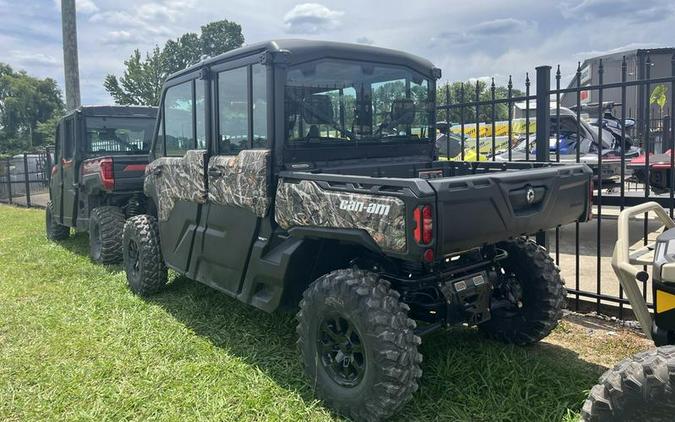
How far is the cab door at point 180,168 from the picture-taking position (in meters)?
4.64

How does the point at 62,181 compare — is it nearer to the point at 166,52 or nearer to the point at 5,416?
A: the point at 5,416

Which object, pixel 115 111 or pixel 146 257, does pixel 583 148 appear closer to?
pixel 146 257

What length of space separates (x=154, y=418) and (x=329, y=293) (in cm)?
128

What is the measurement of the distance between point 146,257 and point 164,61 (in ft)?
136

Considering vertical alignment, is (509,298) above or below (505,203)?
below

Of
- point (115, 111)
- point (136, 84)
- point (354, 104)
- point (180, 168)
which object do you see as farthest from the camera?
point (136, 84)

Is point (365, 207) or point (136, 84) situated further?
point (136, 84)

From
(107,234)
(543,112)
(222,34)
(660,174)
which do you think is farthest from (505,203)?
(222,34)

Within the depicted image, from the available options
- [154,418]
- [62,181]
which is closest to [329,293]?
[154,418]

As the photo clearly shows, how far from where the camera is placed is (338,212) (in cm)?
315

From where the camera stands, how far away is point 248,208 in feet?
12.9

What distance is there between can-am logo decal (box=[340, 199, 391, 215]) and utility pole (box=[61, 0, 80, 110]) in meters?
12.1

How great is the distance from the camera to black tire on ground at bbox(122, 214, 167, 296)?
556 centimetres

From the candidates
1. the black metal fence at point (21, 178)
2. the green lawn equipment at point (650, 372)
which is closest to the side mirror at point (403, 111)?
the green lawn equipment at point (650, 372)
